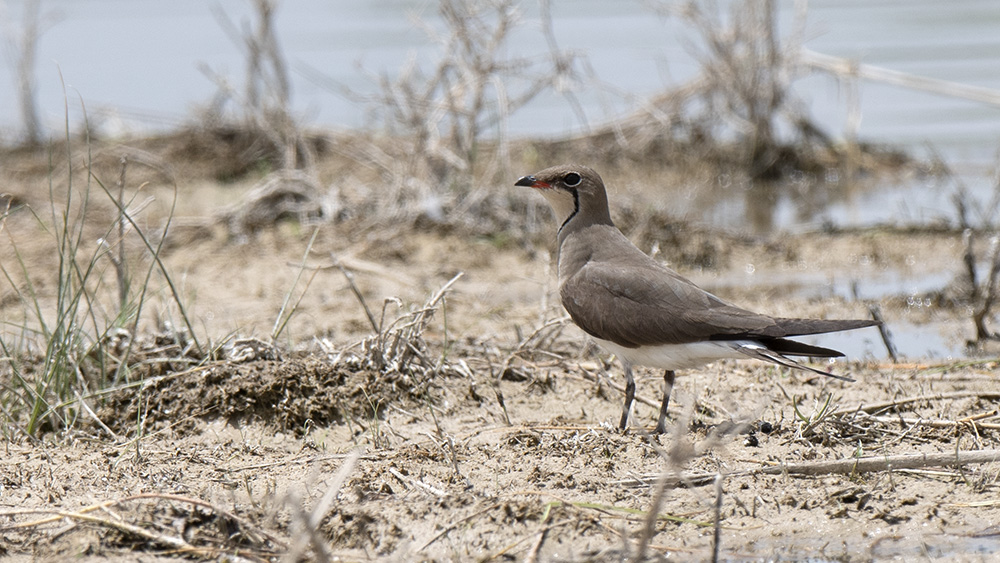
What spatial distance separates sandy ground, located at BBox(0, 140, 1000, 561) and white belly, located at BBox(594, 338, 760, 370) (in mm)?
187

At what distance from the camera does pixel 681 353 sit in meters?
4.05

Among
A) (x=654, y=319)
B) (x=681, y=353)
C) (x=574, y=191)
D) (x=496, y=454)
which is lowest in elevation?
(x=496, y=454)

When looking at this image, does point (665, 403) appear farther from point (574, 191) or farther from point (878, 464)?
point (574, 191)

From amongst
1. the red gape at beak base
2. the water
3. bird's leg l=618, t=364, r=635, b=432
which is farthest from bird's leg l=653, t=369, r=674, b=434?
the water

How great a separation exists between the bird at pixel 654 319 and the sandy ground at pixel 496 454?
0.80ft

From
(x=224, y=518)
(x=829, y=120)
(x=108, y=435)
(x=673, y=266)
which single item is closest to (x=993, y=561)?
(x=224, y=518)

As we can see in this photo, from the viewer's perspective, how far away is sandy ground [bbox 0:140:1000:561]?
3.24m

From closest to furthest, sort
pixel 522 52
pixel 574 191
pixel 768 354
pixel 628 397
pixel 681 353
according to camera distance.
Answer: pixel 768 354, pixel 681 353, pixel 628 397, pixel 574 191, pixel 522 52

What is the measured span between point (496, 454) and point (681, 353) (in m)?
0.75

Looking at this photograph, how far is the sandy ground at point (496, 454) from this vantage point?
3.24 metres

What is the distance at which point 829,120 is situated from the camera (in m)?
10.9

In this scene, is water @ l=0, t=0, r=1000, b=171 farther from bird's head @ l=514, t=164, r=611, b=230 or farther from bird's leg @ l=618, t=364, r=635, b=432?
bird's leg @ l=618, t=364, r=635, b=432

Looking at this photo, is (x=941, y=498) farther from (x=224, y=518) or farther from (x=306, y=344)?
(x=306, y=344)

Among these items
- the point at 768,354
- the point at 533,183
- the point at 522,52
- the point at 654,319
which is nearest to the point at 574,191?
the point at 533,183
